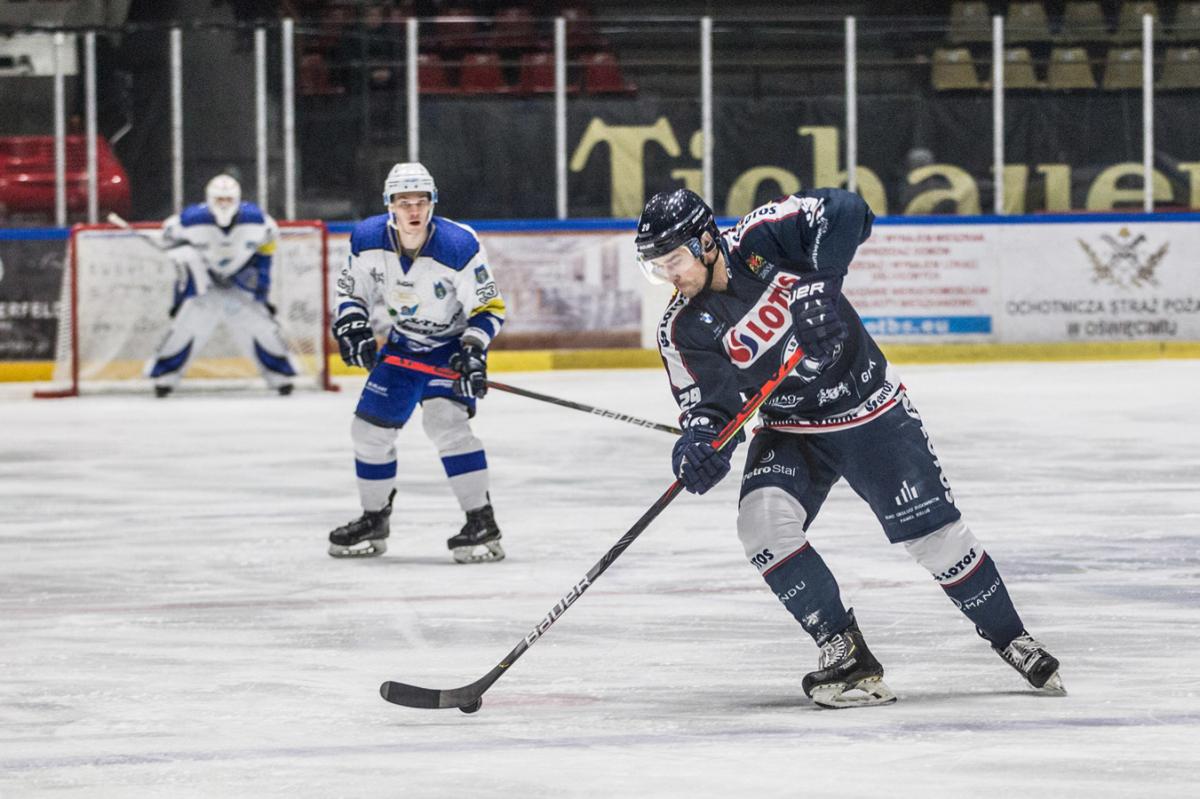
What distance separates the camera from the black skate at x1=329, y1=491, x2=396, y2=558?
244 inches

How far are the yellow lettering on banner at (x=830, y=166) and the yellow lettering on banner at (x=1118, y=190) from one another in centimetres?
134

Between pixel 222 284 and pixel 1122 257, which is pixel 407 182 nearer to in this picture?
pixel 222 284

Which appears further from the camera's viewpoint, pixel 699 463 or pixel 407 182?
pixel 407 182

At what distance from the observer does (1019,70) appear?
13000 mm

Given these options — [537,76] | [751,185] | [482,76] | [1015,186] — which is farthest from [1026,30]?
[482,76]

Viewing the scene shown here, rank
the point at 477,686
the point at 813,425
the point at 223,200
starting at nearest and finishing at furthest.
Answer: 1. the point at 477,686
2. the point at 813,425
3. the point at 223,200

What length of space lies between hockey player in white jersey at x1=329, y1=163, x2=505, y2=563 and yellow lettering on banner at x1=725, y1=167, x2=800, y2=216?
6872mm

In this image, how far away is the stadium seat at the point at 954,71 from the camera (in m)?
12.9

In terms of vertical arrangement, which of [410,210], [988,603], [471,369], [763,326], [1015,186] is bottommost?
[988,603]

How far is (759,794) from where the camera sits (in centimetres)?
328

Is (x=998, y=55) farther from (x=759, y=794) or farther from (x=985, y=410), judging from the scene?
(x=759, y=794)

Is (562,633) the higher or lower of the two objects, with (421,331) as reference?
lower

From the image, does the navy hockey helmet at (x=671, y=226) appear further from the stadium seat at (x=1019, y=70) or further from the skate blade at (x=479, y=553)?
the stadium seat at (x=1019, y=70)

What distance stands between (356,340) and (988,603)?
2.61m
